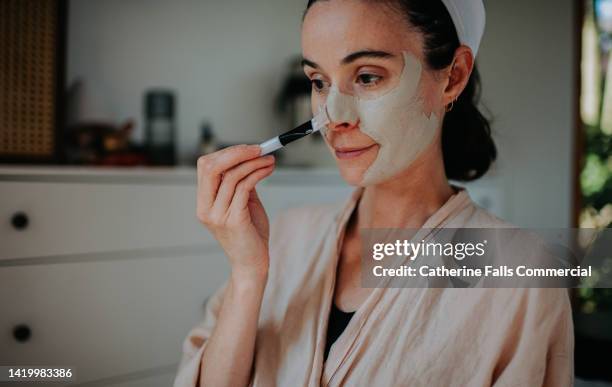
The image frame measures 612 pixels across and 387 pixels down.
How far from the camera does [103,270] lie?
40.5 inches

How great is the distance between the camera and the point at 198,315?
3.80 feet

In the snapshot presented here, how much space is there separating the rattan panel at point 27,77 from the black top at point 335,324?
84 centimetres

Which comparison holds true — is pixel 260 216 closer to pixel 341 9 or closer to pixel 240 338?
pixel 240 338

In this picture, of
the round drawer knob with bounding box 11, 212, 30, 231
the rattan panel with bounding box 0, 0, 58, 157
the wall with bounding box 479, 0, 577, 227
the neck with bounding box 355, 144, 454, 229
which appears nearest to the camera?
the neck with bounding box 355, 144, 454, 229

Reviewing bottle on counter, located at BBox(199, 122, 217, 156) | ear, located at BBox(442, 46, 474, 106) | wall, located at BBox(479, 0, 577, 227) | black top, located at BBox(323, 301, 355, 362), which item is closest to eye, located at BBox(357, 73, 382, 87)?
ear, located at BBox(442, 46, 474, 106)

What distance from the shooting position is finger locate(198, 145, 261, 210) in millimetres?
624

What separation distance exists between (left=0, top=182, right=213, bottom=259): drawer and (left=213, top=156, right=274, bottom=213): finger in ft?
1.60

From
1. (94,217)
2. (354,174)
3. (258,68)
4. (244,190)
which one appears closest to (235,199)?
(244,190)

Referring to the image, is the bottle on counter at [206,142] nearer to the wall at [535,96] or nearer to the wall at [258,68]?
the wall at [258,68]

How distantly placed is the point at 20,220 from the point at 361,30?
758mm

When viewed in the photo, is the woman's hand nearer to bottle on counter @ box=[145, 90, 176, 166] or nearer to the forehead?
the forehead

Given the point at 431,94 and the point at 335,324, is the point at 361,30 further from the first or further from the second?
the point at 335,324

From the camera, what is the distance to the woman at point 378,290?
0.61 meters

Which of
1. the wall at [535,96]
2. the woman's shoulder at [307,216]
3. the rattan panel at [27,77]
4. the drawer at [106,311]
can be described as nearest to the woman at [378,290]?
the woman's shoulder at [307,216]
